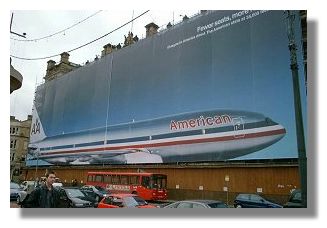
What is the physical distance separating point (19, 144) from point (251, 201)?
3108 cm

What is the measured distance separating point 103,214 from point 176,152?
462 inches

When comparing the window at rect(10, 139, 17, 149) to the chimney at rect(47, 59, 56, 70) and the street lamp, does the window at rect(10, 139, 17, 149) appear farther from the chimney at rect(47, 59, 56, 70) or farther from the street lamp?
the chimney at rect(47, 59, 56, 70)

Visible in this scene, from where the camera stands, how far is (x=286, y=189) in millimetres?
17250

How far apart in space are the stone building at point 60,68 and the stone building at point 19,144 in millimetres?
5383

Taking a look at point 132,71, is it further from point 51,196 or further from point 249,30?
point 51,196

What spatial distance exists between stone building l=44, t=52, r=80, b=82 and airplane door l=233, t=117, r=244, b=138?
2153cm

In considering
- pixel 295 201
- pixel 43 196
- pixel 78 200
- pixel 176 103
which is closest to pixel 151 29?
pixel 176 103

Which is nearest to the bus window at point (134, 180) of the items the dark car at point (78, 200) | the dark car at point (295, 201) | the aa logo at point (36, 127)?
the dark car at point (78, 200)

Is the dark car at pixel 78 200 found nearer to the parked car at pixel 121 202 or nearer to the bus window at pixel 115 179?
the parked car at pixel 121 202

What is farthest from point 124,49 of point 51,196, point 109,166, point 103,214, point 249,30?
point 51,196

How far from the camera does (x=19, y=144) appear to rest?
Answer: 1594 inches

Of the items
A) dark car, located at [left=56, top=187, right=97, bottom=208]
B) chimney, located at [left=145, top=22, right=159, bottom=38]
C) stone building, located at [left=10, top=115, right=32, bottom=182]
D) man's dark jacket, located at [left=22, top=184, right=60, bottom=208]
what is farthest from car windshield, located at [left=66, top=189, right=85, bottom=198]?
stone building, located at [left=10, top=115, right=32, bottom=182]

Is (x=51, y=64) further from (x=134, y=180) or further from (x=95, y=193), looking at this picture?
(x=95, y=193)

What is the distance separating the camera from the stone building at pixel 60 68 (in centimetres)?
3789
